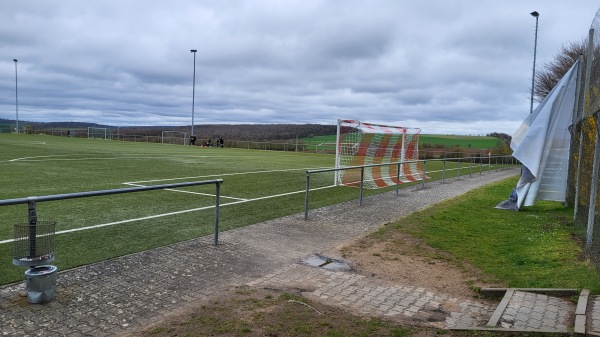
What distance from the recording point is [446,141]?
43.6m

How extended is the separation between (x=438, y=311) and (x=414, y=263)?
176cm

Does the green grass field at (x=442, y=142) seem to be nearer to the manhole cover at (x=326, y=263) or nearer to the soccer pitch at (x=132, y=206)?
the soccer pitch at (x=132, y=206)

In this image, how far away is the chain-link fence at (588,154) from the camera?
6105 millimetres

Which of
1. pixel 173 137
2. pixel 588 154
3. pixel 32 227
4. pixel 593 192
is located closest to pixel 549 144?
pixel 588 154

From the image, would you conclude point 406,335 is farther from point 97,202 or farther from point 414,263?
point 97,202

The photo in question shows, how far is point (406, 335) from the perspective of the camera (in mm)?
3945

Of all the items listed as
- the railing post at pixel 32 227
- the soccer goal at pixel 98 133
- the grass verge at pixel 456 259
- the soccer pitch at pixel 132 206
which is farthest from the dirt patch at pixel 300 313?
the soccer goal at pixel 98 133

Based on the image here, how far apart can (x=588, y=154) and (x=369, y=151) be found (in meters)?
9.20

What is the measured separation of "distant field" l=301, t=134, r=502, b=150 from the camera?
138 feet

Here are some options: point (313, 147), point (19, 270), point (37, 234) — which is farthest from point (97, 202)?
point (313, 147)

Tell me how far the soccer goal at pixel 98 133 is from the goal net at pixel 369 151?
48.8 meters

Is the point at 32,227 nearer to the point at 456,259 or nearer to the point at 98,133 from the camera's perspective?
the point at 456,259

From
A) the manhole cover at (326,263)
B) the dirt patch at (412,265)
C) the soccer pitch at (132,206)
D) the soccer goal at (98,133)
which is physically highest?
the soccer goal at (98,133)

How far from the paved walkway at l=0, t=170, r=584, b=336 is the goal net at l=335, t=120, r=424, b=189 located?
327 inches
